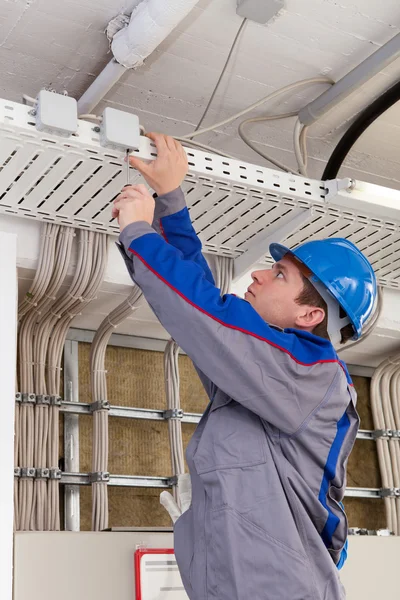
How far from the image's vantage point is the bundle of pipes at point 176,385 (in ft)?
7.01

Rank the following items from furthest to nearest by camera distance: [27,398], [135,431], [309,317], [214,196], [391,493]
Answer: [391,493] < [135,431] < [27,398] < [214,196] < [309,317]

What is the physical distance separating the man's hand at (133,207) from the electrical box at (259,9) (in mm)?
518

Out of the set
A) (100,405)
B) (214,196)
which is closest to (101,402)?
(100,405)

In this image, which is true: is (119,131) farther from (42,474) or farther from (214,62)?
(42,474)

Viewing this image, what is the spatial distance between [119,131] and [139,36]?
21cm

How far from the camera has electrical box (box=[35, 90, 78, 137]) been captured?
5.05 ft

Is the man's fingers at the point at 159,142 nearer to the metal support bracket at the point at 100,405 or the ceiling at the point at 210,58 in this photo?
the ceiling at the point at 210,58

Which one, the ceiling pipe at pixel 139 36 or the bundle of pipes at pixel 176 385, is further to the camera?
the bundle of pipes at pixel 176 385

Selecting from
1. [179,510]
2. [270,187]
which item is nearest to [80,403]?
[179,510]

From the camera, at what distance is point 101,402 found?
2.11m

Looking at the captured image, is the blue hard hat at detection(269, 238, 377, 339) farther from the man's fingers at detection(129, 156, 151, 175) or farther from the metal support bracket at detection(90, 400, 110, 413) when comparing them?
the metal support bracket at detection(90, 400, 110, 413)

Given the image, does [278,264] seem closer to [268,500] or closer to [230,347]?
[230,347]

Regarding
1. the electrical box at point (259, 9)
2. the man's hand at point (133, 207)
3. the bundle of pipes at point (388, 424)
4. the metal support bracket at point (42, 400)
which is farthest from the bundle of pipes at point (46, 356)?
the bundle of pipes at point (388, 424)

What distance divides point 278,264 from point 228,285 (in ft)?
1.92
